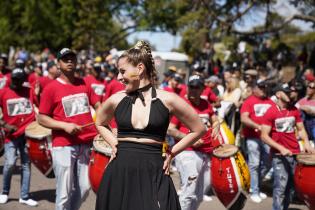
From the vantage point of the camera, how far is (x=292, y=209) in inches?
335

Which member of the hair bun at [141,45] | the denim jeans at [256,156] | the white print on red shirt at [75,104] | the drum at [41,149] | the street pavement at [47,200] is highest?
the hair bun at [141,45]

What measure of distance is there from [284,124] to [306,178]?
87 centimetres

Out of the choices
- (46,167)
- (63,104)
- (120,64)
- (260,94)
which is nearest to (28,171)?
(46,167)

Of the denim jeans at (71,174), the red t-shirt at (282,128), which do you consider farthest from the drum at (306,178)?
the denim jeans at (71,174)

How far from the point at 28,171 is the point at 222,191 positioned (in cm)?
276

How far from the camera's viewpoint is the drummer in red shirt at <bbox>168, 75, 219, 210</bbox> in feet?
20.7

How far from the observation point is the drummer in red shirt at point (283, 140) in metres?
7.18

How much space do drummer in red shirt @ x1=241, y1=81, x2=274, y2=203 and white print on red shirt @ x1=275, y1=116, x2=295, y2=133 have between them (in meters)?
1.23

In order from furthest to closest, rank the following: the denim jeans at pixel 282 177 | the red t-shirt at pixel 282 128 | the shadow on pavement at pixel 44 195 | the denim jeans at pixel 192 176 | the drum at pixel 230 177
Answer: the shadow on pavement at pixel 44 195, the red t-shirt at pixel 282 128, the denim jeans at pixel 282 177, the drum at pixel 230 177, the denim jeans at pixel 192 176

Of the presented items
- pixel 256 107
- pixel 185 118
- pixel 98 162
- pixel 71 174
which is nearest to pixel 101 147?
pixel 98 162

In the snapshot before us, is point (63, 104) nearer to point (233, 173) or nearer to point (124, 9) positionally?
point (233, 173)

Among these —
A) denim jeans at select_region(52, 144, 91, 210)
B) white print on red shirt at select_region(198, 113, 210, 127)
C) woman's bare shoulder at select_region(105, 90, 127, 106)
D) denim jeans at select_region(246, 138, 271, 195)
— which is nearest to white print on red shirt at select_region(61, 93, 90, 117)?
denim jeans at select_region(52, 144, 91, 210)

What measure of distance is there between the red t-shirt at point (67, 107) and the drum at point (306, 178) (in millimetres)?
2541

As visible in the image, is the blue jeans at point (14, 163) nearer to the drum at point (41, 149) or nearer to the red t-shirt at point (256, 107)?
the drum at point (41, 149)
